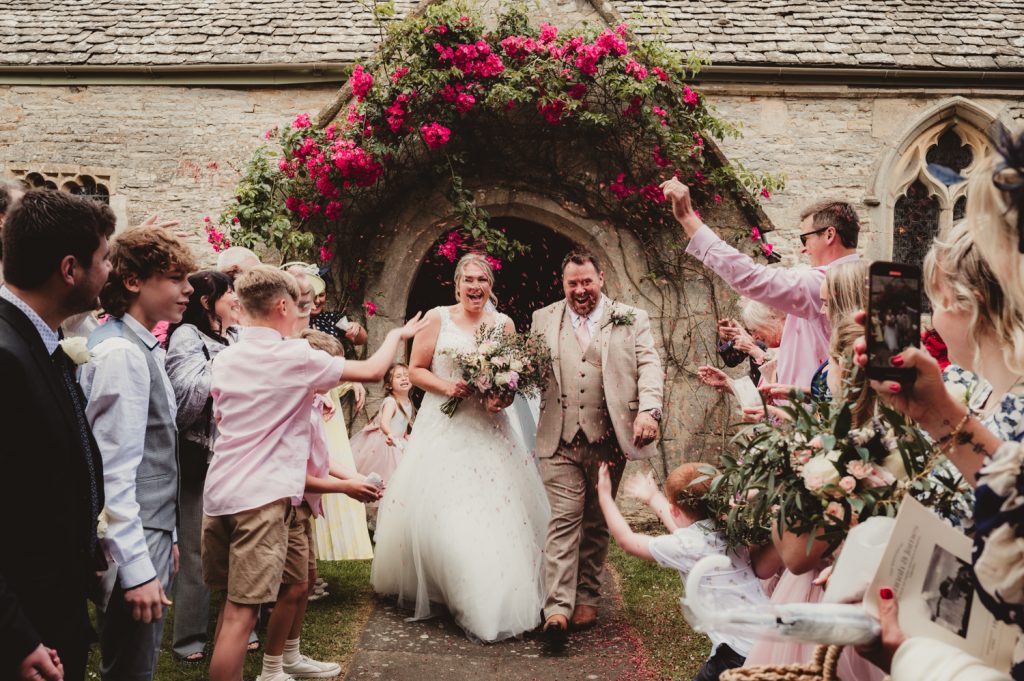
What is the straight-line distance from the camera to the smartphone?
1795 mm

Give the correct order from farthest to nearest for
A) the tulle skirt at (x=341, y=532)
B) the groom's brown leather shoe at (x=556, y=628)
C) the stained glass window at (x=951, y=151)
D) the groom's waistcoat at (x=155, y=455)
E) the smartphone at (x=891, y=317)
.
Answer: the stained glass window at (x=951, y=151) → the tulle skirt at (x=341, y=532) → the groom's brown leather shoe at (x=556, y=628) → the groom's waistcoat at (x=155, y=455) → the smartphone at (x=891, y=317)

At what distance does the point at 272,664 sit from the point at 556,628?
68.9 inches

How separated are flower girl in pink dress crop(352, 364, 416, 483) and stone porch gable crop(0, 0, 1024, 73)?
4100mm

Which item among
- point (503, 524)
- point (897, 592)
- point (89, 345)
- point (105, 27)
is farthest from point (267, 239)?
point (897, 592)

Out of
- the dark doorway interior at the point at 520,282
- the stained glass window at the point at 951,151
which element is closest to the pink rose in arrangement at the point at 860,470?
the dark doorway interior at the point at 520,282

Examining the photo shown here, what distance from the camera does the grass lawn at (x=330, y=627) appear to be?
4.41 meters

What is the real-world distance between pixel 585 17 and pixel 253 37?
4.45 m

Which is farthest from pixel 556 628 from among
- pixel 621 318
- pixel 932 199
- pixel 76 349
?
pixel 932 199

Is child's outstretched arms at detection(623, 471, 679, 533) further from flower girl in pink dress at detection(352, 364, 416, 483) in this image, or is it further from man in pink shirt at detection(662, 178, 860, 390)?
flower girl in pink dress at detection(352, 364, 416, 483)

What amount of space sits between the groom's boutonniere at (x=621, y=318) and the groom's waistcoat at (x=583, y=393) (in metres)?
0.14


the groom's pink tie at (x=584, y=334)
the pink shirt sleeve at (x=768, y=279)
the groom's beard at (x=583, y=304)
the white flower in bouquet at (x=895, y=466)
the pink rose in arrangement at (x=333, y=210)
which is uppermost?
the pink rose in arrangement at (x=333, y=210)

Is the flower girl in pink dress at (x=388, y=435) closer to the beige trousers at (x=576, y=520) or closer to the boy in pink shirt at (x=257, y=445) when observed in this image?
the beige trousers at (x=576, y=520)

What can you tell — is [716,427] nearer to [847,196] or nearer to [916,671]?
[847,196]

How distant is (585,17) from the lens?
7664 millimetres
